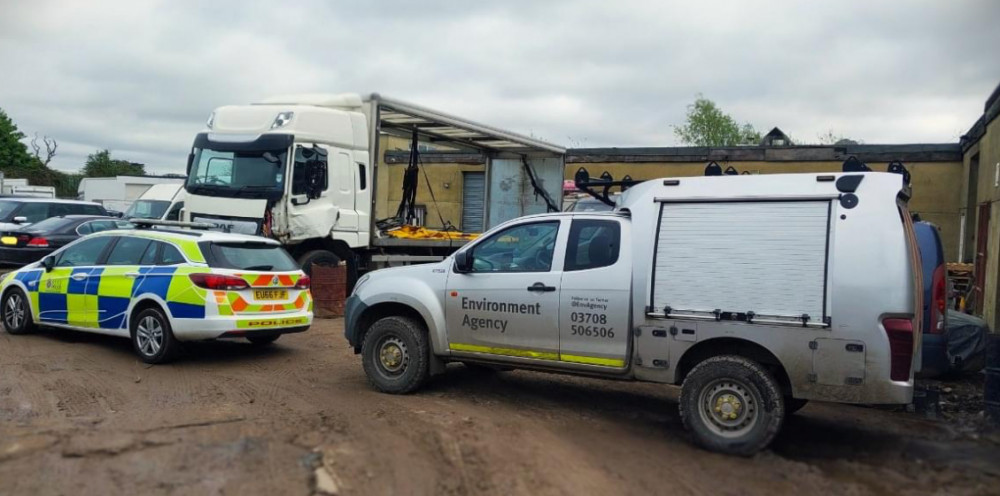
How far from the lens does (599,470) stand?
5.29m

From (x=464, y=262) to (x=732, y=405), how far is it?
106 inches

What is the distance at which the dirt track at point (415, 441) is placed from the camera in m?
4.98

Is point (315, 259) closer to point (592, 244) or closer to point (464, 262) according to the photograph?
point (464, 262)

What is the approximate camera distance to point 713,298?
5918 mm

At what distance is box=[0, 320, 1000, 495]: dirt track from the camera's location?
498cm

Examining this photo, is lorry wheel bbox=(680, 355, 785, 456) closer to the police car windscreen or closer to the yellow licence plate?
the yellow licence plate

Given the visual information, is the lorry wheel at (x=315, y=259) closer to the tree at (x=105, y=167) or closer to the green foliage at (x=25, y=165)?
the green foliage at (x=25, y=165)

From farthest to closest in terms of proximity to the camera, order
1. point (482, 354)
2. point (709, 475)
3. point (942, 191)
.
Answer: point (942, 191)
point (482, 354)
point (709, 475)

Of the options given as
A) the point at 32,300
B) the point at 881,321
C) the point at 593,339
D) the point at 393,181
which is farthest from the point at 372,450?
the point at 393,181

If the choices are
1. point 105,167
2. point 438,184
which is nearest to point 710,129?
point 438,184

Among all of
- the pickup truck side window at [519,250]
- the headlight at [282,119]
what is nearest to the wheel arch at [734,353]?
the pickup truck side window at [519,250]

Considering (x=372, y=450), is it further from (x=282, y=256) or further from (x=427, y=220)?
(x=427, y=220)

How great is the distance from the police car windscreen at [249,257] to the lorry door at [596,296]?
3.98m

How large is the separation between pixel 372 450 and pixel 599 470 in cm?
160
